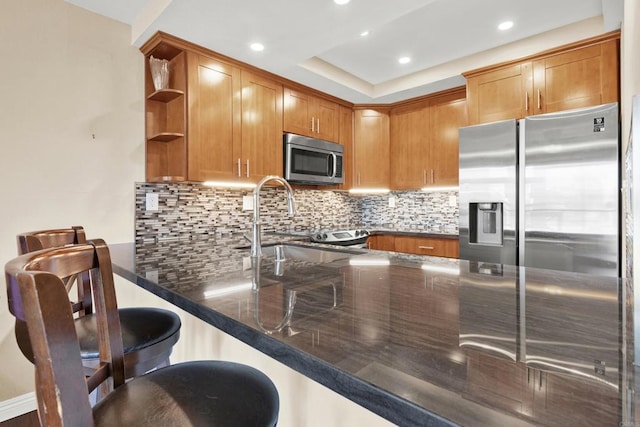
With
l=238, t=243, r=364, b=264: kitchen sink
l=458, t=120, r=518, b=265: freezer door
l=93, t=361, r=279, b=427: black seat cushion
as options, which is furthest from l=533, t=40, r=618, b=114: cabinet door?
l=93, t=361, r=279, b=427: black seat cushion

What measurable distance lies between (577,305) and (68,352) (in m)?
1.01

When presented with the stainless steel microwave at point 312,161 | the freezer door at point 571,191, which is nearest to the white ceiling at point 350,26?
the stainless steel microwave at point 312,161

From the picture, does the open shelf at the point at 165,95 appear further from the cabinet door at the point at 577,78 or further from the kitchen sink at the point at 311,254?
the cabinet door at the point at 577,78

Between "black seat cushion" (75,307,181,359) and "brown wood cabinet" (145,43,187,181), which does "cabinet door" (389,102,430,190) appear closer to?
"brown wood cabinet" (145,43,187,181)

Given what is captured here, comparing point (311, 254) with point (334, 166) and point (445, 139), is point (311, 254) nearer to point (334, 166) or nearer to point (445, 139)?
point (334, 166)

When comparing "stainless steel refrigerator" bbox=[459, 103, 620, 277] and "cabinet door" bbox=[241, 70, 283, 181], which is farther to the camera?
"cabinet door" bbox=[241, 70, 283, 181]

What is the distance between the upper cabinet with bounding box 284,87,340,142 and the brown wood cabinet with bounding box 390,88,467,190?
2.57 ft

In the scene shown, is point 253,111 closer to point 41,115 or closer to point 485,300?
point 41,115

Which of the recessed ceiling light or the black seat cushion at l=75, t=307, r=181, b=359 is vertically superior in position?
the recessed ceiling light

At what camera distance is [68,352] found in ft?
1.55

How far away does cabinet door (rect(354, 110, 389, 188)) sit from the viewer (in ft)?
12.7


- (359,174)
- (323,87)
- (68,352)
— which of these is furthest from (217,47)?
(68,352)

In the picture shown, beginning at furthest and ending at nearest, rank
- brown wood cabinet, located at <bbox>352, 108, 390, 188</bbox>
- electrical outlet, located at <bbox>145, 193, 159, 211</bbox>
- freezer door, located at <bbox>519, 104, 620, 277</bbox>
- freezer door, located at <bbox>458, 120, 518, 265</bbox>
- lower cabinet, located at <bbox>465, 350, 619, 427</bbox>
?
brown wood cabinet, located at <bbox>352, 108, 390, 188</bbox>, freezer door, located at <bbox>458, 120, 518, 265</bbox>, electrical outlet, located at <bbox>145, 193, 159, 211</bbox>, freezer door, located at <bbox>519, 104, 620, 277</bbox>, lower cabinet, located at <bbox>465, 350, 619, 427</bbox>

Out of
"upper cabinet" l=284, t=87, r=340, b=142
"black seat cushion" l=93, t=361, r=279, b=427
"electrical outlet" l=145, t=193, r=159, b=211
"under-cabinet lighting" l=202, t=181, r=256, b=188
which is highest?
"upper cabinet" l=284, t=87, r=340, b=142
